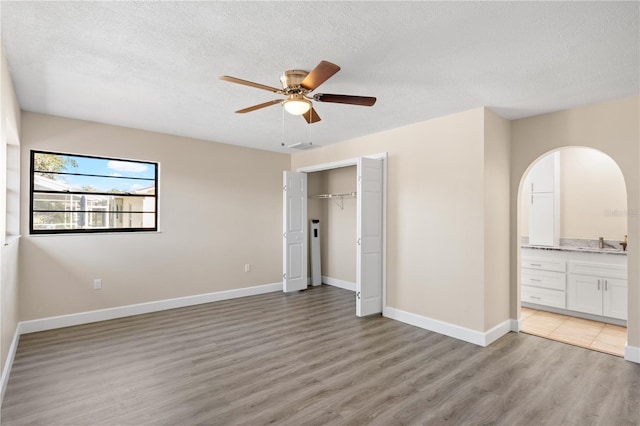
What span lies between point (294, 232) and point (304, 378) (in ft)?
11.2

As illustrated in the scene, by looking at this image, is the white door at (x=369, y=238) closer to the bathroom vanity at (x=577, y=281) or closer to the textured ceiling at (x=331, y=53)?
the textured ceiling at (x=331, y=53)

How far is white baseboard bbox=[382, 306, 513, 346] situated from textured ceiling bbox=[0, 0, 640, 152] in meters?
2.50

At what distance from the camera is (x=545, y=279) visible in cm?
477

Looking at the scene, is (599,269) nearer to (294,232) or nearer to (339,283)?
(339,283)

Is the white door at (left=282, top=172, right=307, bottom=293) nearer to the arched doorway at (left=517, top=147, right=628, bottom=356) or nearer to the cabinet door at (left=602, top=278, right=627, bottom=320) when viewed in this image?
the arched doorway at (left=517, top=147, right=628, bottom=356)

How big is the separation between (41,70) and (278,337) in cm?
342

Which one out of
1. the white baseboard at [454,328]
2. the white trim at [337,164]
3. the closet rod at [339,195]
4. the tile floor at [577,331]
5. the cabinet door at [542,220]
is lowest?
the tile floor at [577,331]

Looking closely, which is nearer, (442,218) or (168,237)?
(442,218)

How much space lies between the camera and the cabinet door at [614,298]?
4.09 metres

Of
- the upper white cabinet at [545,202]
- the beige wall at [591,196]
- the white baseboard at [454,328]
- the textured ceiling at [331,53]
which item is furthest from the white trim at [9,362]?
the upper white cabinet at [545,202]

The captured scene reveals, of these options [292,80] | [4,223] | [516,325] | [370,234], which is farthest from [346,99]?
[516,325]

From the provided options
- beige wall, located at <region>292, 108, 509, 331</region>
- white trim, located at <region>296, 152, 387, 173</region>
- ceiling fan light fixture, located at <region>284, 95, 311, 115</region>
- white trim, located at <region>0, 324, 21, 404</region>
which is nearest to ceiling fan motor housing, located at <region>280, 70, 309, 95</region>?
ceiling fan light fixture, located at <region>284, 95, 311, 115</region>

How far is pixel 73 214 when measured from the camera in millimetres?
4348

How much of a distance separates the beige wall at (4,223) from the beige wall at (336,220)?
4486mm
